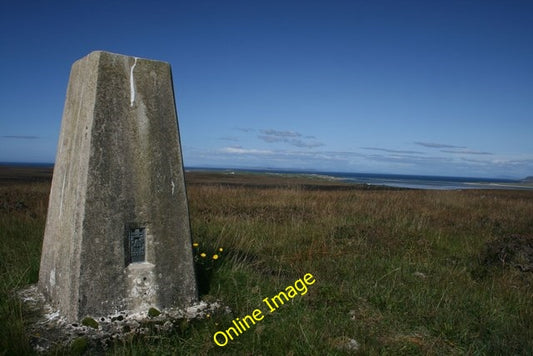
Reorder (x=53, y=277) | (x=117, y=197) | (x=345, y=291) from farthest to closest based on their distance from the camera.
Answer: (x=345, y=291) → (x=53, y=277) → (x=117, y=197)

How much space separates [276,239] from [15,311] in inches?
159

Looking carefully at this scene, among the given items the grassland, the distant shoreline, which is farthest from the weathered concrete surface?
the distant shoreline

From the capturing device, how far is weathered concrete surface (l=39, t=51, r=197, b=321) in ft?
9.02

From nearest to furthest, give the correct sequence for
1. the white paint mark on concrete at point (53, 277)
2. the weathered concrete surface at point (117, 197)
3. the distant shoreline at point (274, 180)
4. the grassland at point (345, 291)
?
the weathered concrete surface at point (117, 197) < the grassland at point (345, 291) < the white paint mark on concrete at point (53, 277) < the distant shoreline at point (274, 180)

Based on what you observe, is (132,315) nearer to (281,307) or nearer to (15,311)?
(15,311)

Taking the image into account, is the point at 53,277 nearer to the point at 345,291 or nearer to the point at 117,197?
the point at 117,197

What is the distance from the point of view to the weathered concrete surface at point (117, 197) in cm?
275

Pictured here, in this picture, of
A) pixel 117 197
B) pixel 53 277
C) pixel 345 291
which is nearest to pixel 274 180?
pixel 345 291

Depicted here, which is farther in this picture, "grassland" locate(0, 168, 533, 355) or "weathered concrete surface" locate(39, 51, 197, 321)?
"grassland" locate(0, 168, 533, 355)

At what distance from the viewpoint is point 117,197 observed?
284 cm

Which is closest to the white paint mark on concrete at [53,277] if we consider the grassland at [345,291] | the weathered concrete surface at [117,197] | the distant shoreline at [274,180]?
the weathered concrete surface at [117,197]

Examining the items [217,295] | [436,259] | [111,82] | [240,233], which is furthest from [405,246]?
[111,82]

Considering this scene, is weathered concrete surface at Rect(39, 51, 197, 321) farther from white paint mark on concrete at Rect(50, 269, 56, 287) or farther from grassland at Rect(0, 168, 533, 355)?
grassland at Rect(0, 168, 533, 355)

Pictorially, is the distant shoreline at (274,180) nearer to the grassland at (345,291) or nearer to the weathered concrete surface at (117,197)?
the grassland at (345,291)
